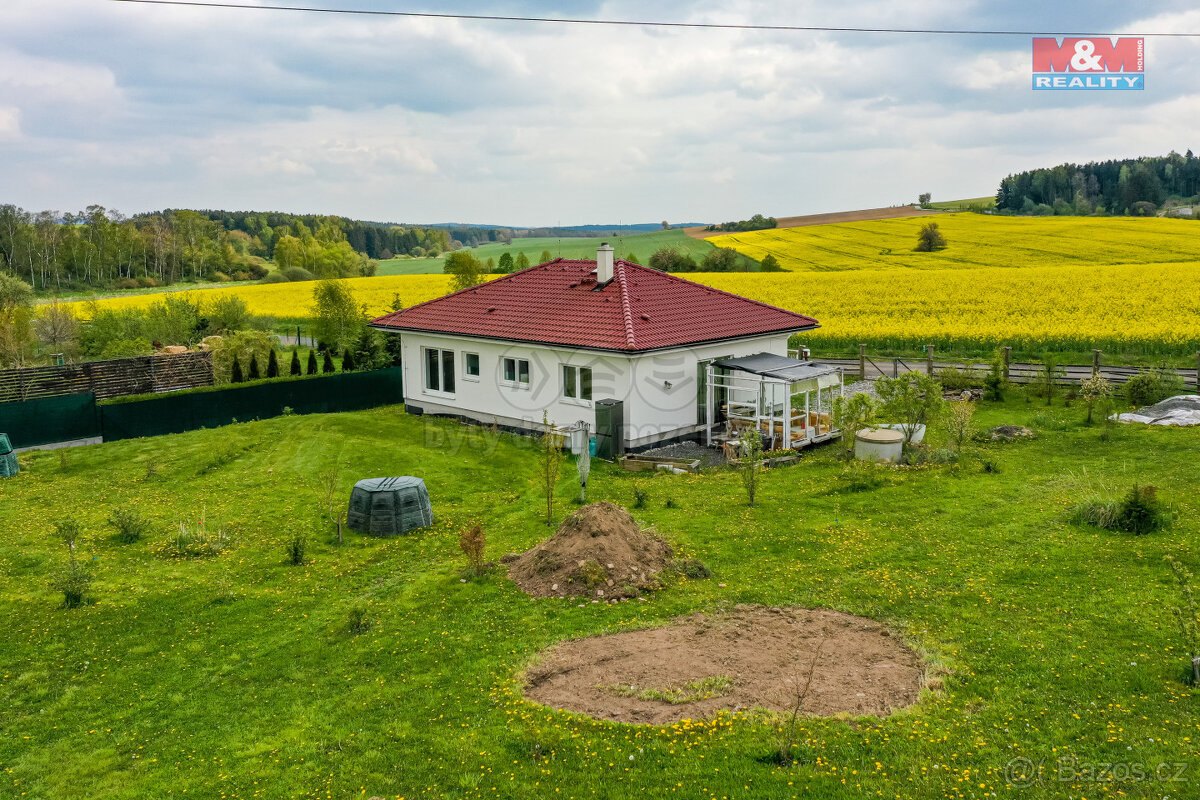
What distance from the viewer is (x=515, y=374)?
81.0 ft

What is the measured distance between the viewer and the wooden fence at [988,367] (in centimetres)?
2767

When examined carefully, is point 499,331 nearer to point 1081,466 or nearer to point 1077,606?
point 1081,466

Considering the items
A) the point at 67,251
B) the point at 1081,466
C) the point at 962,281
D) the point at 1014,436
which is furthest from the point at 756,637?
the point at 67,251

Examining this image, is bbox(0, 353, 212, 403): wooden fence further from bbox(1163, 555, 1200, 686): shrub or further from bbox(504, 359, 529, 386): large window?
bbox(1163, 555, 1200, 686): shrub

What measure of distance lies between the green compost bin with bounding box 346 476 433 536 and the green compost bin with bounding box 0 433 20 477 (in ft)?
36.5

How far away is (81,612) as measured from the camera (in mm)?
12125

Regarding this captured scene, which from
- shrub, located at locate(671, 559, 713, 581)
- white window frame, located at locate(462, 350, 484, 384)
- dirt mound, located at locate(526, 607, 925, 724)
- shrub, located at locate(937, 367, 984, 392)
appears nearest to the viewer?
dirt mound, located at locate(526, 607, 925, 724)

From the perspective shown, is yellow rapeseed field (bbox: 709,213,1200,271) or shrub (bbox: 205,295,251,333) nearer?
shrub (bbox: 205,295,251,333)

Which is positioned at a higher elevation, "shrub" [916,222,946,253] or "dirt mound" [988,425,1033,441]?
"shrub" [916,222,946,253]

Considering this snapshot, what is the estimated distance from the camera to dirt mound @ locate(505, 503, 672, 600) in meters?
12.5

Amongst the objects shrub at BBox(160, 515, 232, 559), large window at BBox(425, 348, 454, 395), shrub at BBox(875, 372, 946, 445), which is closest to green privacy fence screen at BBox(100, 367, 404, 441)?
large window at BBox(425, 348, 454, 395)

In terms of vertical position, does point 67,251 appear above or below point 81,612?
above

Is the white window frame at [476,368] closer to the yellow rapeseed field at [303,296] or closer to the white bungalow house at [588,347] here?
the white bungalow house at [588,347]

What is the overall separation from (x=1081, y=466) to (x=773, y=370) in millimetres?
7778
